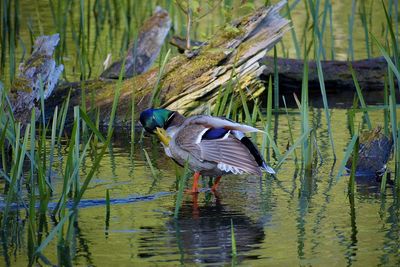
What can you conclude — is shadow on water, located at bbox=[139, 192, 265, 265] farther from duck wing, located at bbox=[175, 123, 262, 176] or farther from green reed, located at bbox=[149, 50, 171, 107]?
green reed, located at bbox=[149, 50, 171, 107]

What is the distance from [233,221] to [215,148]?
645 millimetres

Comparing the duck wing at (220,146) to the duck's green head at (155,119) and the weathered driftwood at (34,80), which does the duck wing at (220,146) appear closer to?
the duck's green head at (155,119)

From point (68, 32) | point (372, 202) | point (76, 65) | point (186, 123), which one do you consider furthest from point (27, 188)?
point (68, 32)

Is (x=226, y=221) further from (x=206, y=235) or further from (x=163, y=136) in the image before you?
(x=163, y=136)

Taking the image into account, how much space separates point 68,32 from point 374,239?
8.58 m

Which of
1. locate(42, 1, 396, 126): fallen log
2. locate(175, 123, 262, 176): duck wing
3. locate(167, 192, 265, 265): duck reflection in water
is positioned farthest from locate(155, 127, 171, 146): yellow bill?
locate(42, 1, 396, 126): fallen log

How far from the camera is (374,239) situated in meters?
5.43

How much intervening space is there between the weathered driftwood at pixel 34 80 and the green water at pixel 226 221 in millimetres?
443

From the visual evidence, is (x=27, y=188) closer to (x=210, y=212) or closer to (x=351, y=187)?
(x=210, y=212)

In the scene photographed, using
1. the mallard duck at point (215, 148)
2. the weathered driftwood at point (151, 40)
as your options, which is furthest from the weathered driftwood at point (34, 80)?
the weathered driftwood at point (151, 40)

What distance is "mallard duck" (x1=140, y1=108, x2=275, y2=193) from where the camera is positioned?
6254 mm

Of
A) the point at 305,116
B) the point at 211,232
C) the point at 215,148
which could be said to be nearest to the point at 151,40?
the point at 305,116

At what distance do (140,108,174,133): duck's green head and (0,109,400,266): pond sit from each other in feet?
1.16

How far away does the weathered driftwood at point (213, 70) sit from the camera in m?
8.03
